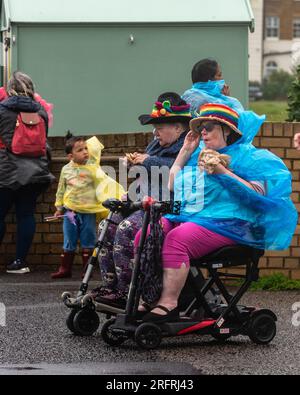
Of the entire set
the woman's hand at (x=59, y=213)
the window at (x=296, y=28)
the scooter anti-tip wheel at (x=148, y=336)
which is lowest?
the scooter anti-tip wheel at (x=148, y=336)

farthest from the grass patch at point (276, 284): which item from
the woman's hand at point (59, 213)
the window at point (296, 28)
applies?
the window at point (296, 28)

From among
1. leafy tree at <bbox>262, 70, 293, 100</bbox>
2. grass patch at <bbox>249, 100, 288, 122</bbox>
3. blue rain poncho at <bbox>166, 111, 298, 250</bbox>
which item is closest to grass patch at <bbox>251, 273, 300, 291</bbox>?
blue rain poncho at <bbox>166, 111, 298, 250</bbox>

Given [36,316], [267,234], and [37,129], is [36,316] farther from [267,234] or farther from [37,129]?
[37,129]

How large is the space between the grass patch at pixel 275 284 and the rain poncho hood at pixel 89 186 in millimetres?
→ 1578

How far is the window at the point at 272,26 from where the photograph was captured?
7662cm

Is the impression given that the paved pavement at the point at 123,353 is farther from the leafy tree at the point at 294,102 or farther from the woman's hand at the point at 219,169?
the leafy tree at the point at 294,102

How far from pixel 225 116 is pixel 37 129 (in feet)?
13.0

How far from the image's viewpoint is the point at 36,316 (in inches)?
336

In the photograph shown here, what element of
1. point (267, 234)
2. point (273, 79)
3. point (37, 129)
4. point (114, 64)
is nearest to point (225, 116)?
point (267, 234)

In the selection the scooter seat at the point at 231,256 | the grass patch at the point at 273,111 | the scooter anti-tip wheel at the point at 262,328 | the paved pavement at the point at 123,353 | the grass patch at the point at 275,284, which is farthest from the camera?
the grass patch at the point at 273,111

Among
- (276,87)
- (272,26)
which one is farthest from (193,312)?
(272,26)

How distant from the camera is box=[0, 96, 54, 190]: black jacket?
431 inches

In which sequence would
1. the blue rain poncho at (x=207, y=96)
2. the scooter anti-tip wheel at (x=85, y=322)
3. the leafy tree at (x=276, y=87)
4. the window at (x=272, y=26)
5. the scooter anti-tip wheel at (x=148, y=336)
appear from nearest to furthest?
the scooter anti-tip wheel at (x=148, y=336), the scooter anti-tip wheel at (x=85, y=322), the blue rain poncho at (x=207, y=96), the leafy tree at (x=276, y=87), the window at (x=272, y=26)

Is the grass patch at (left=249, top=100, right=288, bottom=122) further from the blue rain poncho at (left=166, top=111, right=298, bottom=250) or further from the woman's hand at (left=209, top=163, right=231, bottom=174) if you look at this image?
the woman's hand at (left=209, top=163, right=231, bottom=174)
